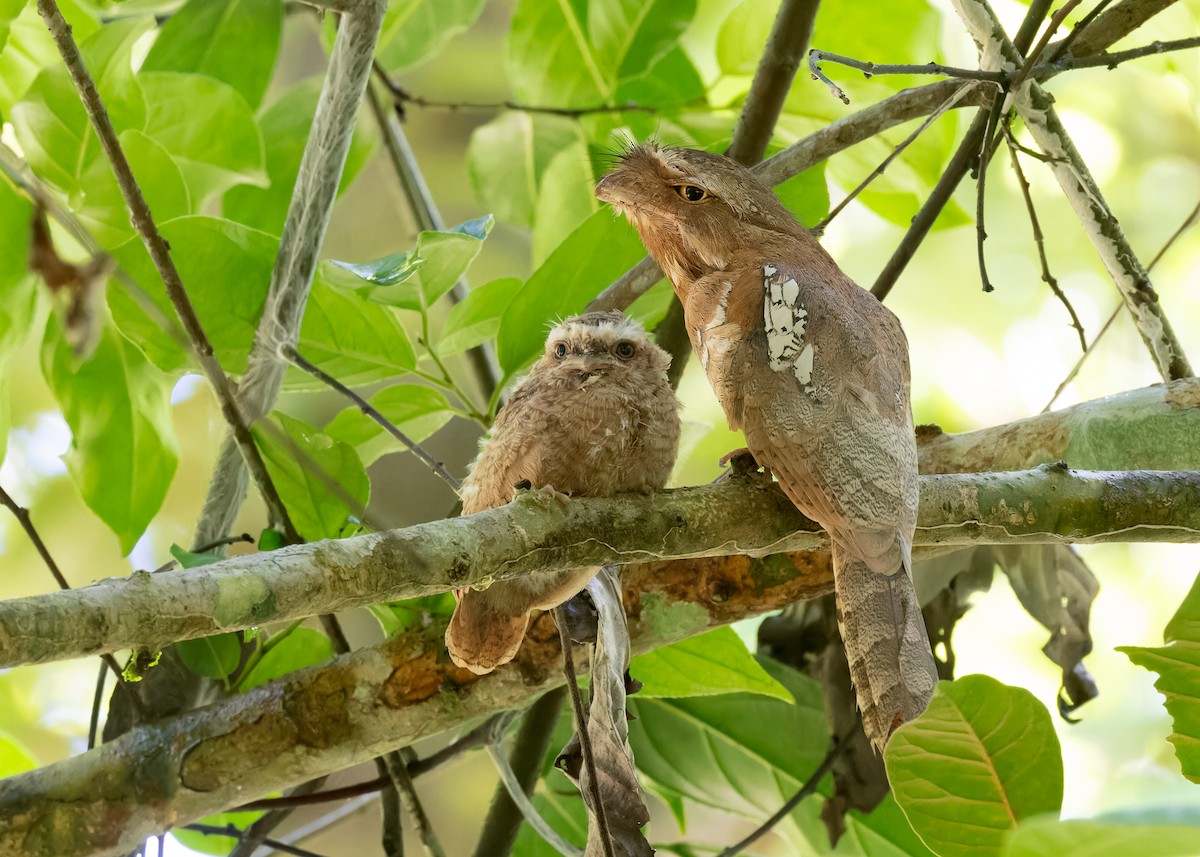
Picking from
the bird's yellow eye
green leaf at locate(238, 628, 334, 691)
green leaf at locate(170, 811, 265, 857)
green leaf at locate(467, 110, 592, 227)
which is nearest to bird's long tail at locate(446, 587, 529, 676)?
green leaf at locate(238, 628, 334, 691)

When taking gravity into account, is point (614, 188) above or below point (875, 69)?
above

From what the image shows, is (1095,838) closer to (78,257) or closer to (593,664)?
(593,664)

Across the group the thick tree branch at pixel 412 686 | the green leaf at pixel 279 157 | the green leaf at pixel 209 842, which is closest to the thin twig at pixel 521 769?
the thick tree branch at pixel 412 686

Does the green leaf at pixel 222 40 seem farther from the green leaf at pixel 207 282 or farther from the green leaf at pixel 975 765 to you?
the green leaf at pixel 975 765

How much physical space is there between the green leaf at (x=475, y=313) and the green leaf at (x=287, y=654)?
1.60 ft

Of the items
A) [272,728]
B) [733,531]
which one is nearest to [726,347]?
[733,531]

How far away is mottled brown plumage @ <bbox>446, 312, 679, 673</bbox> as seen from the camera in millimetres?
1123

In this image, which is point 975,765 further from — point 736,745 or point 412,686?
point 736,745

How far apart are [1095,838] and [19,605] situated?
636 mm

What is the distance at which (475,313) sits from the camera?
1519 millimetres

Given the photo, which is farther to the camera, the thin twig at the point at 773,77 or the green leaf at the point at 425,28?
the green leaf at the point at 425,28

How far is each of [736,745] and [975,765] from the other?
109 centimetres

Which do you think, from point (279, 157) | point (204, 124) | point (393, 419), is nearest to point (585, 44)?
point (279, 157)

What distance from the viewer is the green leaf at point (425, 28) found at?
1871 millimetres
